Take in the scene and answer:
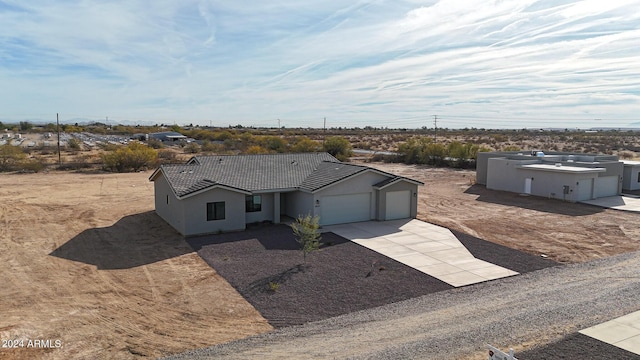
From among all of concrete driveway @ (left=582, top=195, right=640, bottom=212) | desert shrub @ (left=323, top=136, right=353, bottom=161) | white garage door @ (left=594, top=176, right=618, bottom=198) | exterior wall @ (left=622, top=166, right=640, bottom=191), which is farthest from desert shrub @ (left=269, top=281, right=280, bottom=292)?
desert shrub @ (left=323, top=136, right=353, bottom=161)

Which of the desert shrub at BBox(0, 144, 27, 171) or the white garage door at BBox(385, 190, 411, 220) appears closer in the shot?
the white garage door at BBox(385, 190, 411, 220)

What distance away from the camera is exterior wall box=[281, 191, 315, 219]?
80.7ft

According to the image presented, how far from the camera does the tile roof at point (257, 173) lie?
23.9 m

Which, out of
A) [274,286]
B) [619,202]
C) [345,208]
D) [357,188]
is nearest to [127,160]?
[345,208]

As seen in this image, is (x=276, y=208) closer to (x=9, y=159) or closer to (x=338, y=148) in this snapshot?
(x=9, y=159)

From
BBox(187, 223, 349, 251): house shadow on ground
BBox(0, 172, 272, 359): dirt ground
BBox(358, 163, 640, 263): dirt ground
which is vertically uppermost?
BBox(358, 163, 640, 263): dirt ground

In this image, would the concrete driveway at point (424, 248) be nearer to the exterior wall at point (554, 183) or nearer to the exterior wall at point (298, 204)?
the exterior wall at point (298, 204)

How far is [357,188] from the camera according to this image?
83.3 feet

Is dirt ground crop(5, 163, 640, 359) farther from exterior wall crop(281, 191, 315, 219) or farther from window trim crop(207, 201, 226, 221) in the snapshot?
exterior wall crop(281, 191, 315, 219)

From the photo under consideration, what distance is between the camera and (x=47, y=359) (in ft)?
34.8

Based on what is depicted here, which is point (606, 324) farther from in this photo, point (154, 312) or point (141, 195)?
point (141, 195)

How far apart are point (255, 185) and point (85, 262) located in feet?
30.4

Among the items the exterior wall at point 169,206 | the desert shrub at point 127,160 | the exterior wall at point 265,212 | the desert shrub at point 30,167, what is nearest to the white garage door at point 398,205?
the exterior wall at point 265,212

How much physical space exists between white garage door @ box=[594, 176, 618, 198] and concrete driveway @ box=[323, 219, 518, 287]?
1741cm
